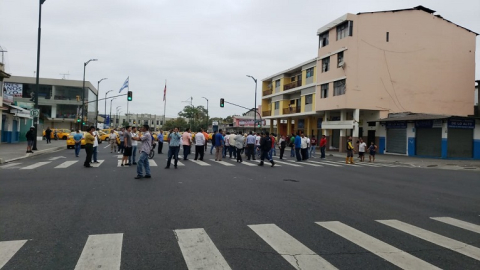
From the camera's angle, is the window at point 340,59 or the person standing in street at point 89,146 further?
the window at point 340,59

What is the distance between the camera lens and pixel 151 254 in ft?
15.1

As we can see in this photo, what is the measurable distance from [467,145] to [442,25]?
1483 centimetres

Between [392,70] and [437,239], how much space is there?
3516 centimetres

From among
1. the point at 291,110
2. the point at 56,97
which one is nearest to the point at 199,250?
the point at 291,110

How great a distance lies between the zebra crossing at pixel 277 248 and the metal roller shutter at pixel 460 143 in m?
26.9

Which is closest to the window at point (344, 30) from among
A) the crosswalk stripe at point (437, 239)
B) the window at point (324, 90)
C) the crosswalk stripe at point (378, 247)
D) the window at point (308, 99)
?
the window at point (324, 90)

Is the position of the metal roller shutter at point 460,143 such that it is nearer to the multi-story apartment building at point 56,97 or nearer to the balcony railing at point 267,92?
the balcony railing at point 267,92

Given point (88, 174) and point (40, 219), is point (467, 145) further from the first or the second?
point (40, 219)

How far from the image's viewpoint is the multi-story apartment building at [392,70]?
121 ft

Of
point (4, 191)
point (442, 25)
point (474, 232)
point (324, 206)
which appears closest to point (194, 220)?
point (324, 206)

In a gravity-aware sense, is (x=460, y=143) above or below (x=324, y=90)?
below

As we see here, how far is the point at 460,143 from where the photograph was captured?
3019 centimetres

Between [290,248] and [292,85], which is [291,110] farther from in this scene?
[290,248]

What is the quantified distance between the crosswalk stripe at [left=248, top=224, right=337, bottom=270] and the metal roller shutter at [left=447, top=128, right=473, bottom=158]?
28842mm
